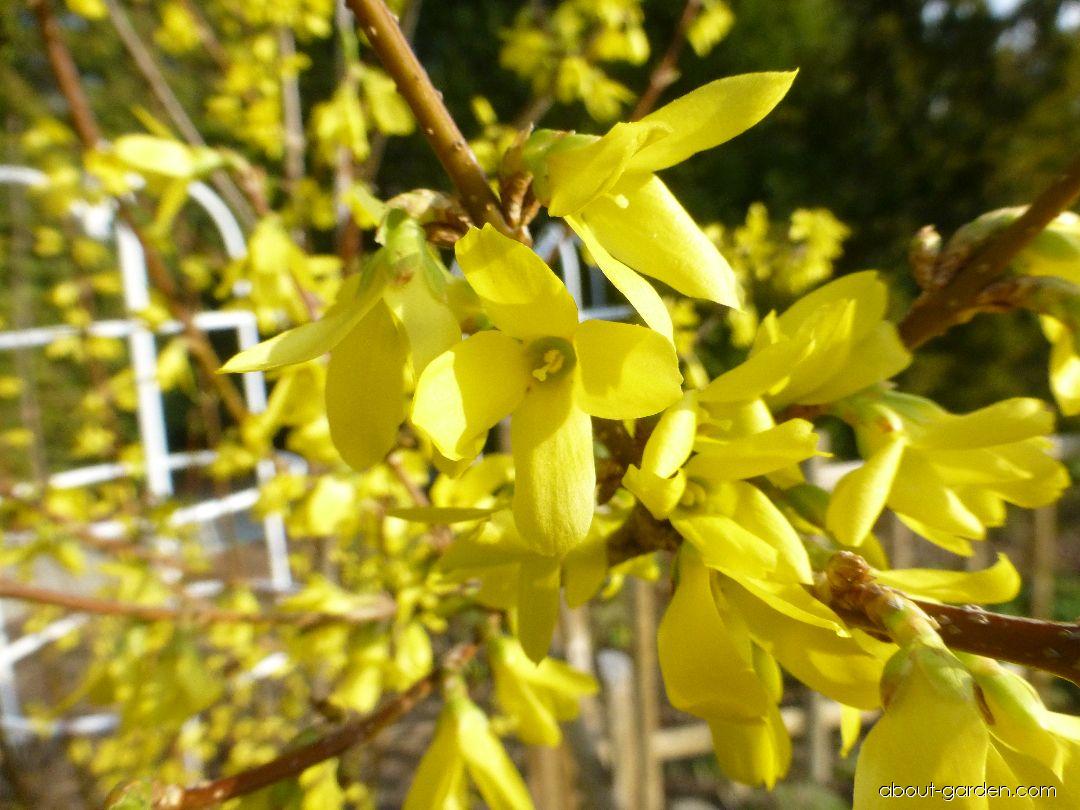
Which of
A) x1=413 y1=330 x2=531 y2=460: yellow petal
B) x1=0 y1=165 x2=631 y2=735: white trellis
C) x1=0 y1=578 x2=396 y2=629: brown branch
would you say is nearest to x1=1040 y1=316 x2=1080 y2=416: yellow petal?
x1=413 y1=330 x2=531 y2=460: yellow petal

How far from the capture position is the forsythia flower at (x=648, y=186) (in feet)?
1.04

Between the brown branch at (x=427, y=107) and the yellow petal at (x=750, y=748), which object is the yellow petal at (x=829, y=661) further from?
the brown branch at (x=427, y=107)

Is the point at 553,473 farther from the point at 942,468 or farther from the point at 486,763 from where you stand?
the point at 486,763

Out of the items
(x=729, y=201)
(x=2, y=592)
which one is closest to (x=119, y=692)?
(x=2, y=592)

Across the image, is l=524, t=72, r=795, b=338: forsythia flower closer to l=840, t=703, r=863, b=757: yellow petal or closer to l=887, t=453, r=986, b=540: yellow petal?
l=887, t=453, r=986, b=540: yellow petal

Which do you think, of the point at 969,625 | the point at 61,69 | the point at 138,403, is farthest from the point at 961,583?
the point at 138,403

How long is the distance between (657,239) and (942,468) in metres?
0.24

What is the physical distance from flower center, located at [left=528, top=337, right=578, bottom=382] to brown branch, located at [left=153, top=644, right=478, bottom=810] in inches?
13.1

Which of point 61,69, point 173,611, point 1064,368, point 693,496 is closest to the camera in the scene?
point 693,496

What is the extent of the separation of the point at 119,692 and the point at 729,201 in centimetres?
476

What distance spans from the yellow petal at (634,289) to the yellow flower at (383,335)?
0.09m

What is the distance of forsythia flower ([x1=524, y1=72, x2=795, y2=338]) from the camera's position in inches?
12.5

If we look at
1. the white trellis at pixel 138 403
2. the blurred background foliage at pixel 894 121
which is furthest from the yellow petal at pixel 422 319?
the blurred background foliage at pixel 894 121

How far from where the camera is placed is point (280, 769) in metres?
0.51
